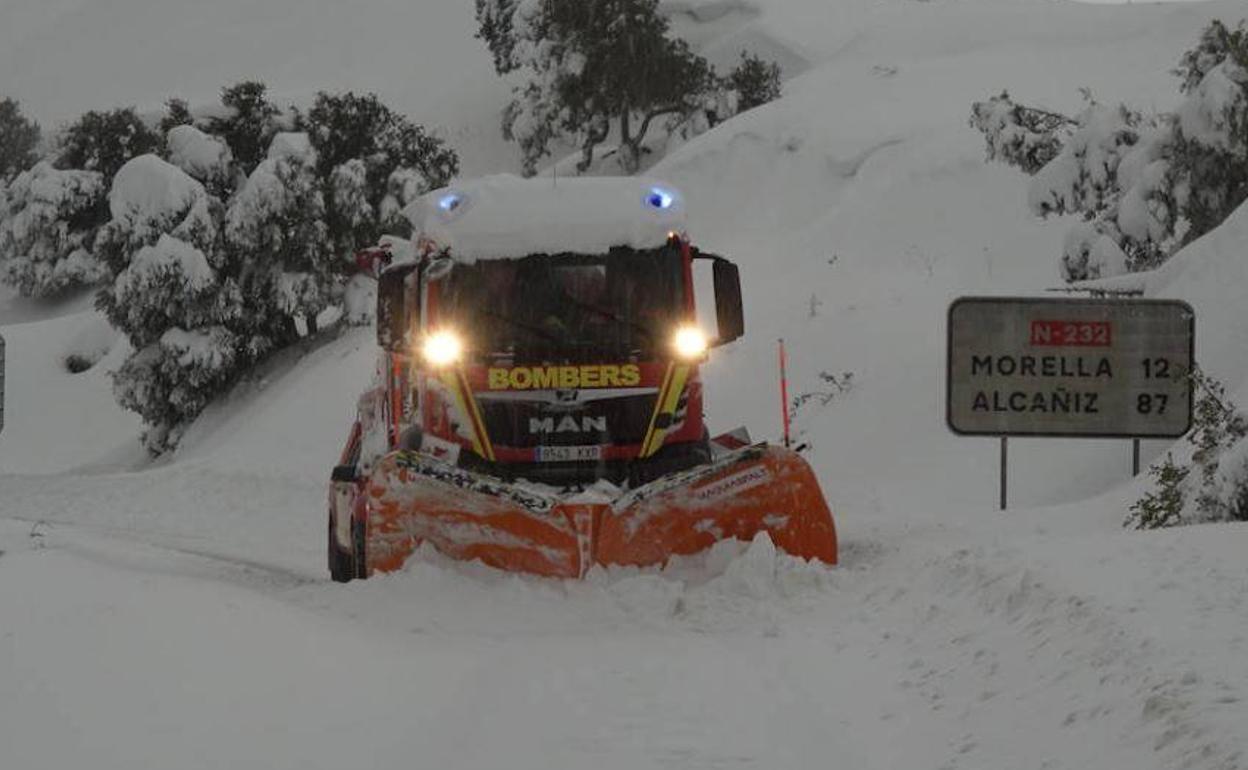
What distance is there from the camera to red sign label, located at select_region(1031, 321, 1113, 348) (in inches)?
495

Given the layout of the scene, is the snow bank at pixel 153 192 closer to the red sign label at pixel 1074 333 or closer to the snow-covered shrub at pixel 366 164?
the snow-covered shrub at pixel 366 164

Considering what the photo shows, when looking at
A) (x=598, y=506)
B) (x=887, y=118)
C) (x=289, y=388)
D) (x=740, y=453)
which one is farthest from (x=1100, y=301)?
(x=887, y=118)

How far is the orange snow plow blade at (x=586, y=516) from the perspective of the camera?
31.9 feet

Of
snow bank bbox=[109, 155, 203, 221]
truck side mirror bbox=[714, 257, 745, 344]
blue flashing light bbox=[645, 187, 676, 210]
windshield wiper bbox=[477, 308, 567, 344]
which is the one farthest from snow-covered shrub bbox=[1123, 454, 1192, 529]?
snow bank bbox=[109, 155, 203, 221]

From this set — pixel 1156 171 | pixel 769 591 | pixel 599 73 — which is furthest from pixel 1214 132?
pixel 599 73

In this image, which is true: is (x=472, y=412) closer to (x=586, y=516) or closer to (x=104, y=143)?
(x=586, y=516)

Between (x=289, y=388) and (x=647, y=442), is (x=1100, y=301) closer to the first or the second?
(x=647, y=442)

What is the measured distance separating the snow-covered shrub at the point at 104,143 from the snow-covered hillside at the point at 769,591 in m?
8.58

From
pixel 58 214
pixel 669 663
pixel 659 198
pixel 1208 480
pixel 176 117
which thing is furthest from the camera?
pixel 58 214

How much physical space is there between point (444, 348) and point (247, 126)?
2949cm

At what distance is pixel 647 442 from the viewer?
11.0 metres

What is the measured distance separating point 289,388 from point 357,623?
24655 millimetres

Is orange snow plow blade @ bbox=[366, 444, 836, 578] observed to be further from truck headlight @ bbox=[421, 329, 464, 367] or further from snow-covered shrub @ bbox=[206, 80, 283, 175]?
snow-covered shrub @ bbox=[206, 80, 283, 175]

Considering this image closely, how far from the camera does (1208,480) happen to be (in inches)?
415
